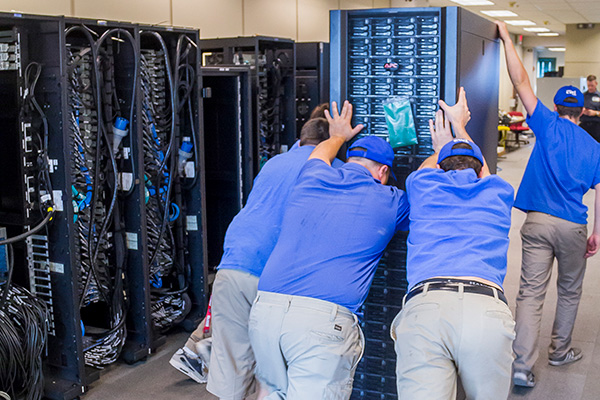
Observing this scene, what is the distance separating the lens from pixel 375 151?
2758mm

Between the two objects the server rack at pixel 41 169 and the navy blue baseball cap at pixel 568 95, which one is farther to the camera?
the navy blue baseball cap at pixel 568 95

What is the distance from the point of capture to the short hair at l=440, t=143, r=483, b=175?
255 centimetres

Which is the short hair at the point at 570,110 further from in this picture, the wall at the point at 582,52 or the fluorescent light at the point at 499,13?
the wall at the point at 582,52

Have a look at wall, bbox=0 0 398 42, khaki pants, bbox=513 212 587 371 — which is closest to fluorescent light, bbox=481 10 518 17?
wall, bbox=0 0 398 42

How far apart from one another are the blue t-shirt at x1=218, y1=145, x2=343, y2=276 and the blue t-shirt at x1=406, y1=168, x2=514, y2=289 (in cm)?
59

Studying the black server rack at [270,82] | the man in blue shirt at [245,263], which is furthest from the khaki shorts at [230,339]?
the black server rack at [270,82]

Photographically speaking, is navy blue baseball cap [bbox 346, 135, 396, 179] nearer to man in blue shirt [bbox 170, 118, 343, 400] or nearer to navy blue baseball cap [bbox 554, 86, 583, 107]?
man in blue shirt [bbox 170, 118, 343, 400]

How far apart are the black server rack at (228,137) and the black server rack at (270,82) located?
1.23ft

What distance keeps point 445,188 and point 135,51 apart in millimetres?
2237

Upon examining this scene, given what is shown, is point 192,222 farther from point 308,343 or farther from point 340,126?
point 308,343

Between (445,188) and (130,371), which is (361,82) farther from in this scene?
(130,371)

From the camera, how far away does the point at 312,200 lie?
2.62 meters

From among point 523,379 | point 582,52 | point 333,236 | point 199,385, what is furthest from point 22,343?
point 582,52

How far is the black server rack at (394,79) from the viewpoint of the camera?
9.55 feet
